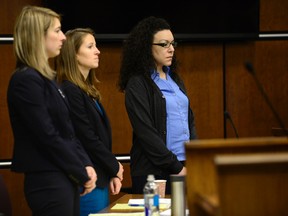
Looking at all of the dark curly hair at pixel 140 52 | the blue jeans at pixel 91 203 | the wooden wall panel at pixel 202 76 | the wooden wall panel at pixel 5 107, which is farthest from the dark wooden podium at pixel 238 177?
the wooden wall panel at pixel 202 76

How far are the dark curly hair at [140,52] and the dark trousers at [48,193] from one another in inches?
46.6

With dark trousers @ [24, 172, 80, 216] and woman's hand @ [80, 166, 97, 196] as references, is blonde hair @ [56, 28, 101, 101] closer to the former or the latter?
woman's hand @ [80, 166, 97, 196]

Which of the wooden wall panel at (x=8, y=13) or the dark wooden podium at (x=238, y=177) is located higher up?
the wooden wall panel at (x=8, y=13)

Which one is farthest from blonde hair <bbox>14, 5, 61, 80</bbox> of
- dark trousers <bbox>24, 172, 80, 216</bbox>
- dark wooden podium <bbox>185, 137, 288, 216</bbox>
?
dark wooden podium <bbox>185, 137, 288, 216</bbox>

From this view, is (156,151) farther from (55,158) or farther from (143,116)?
(55,158)

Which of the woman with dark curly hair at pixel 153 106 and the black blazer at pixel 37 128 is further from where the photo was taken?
the woman with dark curly hair at pixel 153 106

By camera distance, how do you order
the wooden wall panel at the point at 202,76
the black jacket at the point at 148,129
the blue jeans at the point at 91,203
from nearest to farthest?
1. the blue jeans at the point at 91,203
2. the black jacket at the point at 148,129
3. the wooden wall panel at the point at 202,76

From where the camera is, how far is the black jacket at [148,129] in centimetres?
366

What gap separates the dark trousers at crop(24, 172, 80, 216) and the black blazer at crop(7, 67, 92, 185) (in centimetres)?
4

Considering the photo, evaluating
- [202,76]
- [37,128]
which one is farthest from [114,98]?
[37,128]

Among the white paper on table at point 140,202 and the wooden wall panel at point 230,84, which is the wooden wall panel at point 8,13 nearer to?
the wooden wall panel at point 230,84

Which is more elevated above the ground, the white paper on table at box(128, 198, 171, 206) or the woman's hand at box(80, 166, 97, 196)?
the woman's hand at box(80, 166, 97, 196)

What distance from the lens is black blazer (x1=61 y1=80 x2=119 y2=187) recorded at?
3.52 meters

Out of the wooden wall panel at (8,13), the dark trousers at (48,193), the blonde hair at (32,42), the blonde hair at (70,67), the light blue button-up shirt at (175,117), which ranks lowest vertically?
the dark trousers at (48,193)
